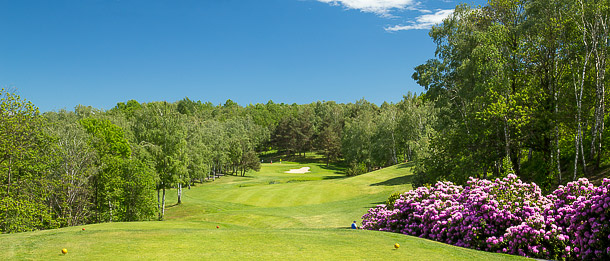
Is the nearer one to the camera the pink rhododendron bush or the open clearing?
the pink rhododendron bush

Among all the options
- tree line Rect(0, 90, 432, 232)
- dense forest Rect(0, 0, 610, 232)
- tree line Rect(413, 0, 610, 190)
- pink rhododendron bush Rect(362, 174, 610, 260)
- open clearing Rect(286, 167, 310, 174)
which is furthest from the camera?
open clearing Rect(286, 167, 310, 174)

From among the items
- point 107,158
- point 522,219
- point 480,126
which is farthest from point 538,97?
point 107,158

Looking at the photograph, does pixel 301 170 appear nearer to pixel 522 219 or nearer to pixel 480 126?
pixel 480 126

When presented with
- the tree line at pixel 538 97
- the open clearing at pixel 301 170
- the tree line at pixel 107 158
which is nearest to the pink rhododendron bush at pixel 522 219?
the tree line at pixel 538 97

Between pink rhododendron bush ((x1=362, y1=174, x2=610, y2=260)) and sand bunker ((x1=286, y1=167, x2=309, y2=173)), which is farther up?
pink rhododendron bush ((x1=362, y1=174, x2=610, y2=260))

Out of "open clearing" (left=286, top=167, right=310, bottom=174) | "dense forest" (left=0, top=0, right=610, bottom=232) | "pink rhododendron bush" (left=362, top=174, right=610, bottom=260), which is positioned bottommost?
"open clearing" (left=286, top=167, right=310, bottom=174)

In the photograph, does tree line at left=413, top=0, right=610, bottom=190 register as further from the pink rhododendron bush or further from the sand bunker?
the sand bunker

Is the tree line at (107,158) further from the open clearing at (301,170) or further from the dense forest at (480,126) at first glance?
the open clearing at (301,170)

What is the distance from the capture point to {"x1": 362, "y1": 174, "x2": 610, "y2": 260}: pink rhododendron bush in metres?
10.8

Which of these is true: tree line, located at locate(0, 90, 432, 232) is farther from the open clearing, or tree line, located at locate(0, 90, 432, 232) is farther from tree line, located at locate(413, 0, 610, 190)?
tree line, located at locate(413, 0, 610, 190)

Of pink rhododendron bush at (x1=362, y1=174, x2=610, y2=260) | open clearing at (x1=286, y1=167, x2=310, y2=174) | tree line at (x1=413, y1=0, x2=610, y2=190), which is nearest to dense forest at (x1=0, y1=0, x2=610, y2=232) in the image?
tree line at (x1=413, y1=0, x2=610, y2=190)

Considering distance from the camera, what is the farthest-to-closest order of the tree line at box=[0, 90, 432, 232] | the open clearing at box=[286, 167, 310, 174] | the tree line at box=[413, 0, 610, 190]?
the open clearing at box=[286, 167, 310, 174], the tree line at box=[0, 90, 432, 232], the tree line at box=[413, 0, 610, 190]

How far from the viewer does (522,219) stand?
12.8m

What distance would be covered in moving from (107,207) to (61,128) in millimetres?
9181
